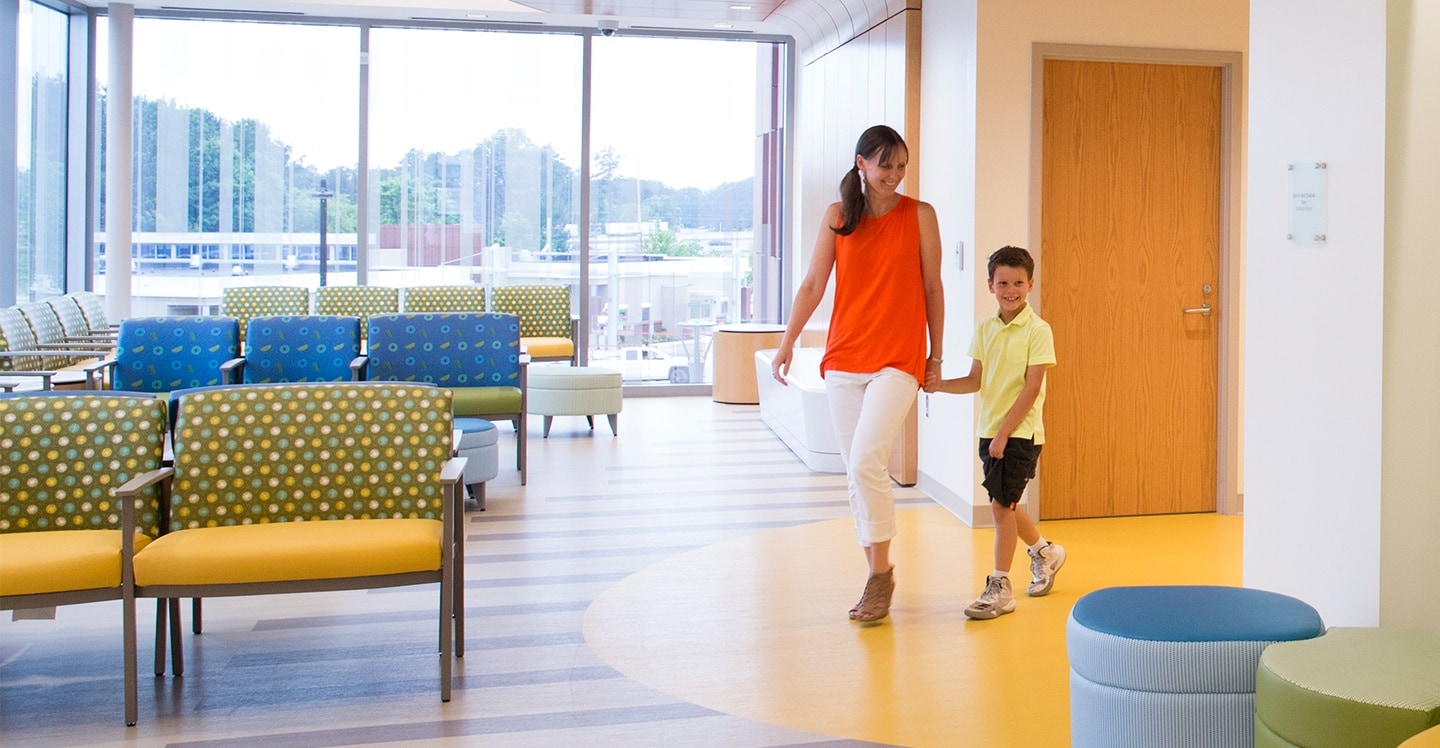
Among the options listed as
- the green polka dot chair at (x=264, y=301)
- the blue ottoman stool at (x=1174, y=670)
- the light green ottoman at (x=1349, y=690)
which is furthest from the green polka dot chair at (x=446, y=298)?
the light green ottoman at (x=1349, y=690)

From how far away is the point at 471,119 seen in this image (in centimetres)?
1219

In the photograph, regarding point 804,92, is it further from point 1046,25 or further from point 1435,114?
point 1435,114

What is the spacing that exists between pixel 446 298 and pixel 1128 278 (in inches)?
228

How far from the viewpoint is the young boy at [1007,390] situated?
4812 millimetres

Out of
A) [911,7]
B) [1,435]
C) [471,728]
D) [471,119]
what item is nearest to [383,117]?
[471,119]

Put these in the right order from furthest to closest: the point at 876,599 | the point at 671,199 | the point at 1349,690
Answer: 1. the point at 671,199
2. the point at 876,599
3. the point at 1349,690

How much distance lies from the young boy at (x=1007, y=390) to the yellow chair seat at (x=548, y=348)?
5.97m

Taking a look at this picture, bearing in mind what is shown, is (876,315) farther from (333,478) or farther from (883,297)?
(333,478)

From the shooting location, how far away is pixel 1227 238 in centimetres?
689

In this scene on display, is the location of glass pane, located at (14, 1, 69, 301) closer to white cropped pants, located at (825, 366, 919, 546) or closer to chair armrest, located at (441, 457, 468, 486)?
chair armrest, located at (441, 457, 468, 486)

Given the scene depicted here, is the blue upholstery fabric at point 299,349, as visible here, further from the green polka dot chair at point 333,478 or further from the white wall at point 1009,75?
the white wall at point 1009,75

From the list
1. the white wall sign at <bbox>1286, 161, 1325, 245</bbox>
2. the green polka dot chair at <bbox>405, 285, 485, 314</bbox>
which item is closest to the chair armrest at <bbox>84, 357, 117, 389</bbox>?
the green polka dot chair at <bbox>405, 285, 485, 314</bbox>

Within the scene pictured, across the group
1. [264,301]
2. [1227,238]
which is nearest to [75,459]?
[1227,238]

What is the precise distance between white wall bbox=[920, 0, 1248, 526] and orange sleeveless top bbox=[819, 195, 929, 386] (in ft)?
6.56
